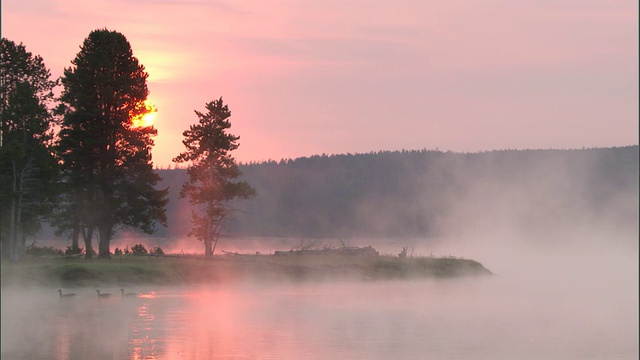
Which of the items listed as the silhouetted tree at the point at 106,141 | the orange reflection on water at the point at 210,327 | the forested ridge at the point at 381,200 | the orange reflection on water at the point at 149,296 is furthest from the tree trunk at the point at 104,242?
the forested ridge at the point at 381,200

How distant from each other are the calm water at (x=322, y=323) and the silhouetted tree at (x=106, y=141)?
31.4 ft

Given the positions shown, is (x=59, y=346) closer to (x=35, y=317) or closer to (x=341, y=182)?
(x=35, y=317)

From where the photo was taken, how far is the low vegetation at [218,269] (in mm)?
51906

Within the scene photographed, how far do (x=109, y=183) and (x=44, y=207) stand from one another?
5.40 metres

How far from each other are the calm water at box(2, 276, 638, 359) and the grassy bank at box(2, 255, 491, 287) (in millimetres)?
1571

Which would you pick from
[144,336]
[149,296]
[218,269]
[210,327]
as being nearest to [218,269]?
[218,269]

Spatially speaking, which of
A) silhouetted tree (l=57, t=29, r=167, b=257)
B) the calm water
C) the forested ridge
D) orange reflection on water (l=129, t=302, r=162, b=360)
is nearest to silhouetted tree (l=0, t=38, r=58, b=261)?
silhouetted tree (l=57, t=29, r=167, b=257)

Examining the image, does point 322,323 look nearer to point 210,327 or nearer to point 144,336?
point 210,327

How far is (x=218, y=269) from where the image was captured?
190 ft

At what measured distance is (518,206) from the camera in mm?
174500

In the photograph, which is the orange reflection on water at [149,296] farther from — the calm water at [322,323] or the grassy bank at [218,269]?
the grassy bank at [218,269]

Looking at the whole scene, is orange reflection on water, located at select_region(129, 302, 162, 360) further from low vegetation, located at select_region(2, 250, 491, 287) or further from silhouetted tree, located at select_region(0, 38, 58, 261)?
silhouetted tree, located at select_region(0, 38, 58, 261)

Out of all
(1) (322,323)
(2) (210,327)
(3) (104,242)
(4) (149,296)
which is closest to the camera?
(2) (210,327)

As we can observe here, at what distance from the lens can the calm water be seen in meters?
31.6
